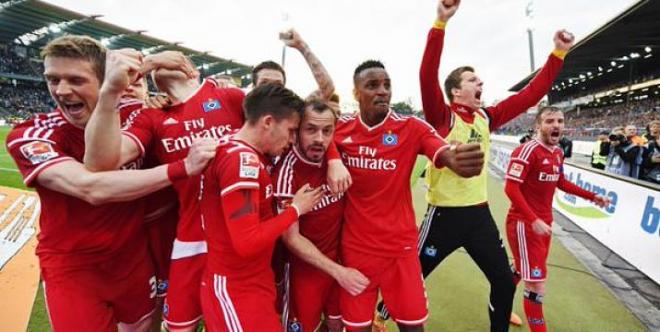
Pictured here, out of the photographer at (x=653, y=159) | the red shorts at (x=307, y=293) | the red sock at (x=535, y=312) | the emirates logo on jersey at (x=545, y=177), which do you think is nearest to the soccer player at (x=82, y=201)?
the red shorts at (x=307, y=293)

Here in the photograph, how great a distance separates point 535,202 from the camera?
12.2ft

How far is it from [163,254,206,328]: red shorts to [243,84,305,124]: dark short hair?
0.97 m

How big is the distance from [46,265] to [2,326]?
2.09m

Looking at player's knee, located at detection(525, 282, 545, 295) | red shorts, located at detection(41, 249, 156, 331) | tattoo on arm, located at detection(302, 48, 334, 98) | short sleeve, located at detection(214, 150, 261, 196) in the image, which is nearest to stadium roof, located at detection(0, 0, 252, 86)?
tattoo on arm, located at detection(302, 48, 334, 98)

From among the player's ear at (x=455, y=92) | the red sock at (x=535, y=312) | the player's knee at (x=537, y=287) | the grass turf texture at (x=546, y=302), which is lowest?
the grass turf texture at (x=546, y=302)

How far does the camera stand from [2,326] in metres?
3.44

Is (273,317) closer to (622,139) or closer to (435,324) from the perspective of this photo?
(435,324)

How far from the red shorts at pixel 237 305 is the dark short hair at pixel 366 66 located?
5.08 feet

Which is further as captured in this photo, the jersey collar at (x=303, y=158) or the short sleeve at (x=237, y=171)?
the jersey collar at (x=303, y=158)

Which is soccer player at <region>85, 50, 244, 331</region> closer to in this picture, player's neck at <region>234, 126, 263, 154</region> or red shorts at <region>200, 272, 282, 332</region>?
red shorts at <region>200, 272, 282, 332</region>

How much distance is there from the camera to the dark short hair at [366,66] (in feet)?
8.89

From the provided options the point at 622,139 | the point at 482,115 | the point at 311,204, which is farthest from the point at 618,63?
the point at 311,204

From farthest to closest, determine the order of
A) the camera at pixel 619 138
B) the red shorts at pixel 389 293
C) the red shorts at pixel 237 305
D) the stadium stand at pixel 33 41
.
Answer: the stadium stand at pixel 33 41, the camera at pixel 619 138, the red shorts at pixel 389 293, the red shorts at pixel 237 305

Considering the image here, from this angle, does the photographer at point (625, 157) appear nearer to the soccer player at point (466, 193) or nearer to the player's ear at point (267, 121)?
the soccer player at point (466, 193)
